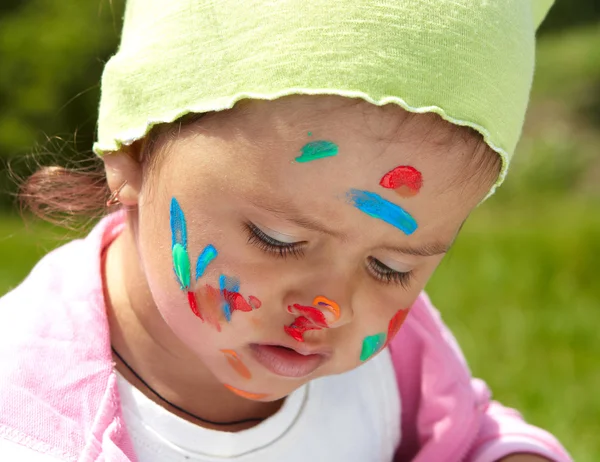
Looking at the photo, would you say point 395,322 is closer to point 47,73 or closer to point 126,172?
point 126,172

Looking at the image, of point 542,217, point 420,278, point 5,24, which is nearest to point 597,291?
point 542,217

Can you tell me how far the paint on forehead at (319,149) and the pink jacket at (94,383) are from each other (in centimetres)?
59

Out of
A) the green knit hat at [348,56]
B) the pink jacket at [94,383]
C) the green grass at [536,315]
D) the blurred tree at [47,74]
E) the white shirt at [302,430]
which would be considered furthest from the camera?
the blurred tree at [47,74]

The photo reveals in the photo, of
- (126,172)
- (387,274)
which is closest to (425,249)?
(387,274)

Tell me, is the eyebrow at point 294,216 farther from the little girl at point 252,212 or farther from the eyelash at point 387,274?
the eyelash at point 387,274

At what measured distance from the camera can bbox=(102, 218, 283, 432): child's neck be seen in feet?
5.84

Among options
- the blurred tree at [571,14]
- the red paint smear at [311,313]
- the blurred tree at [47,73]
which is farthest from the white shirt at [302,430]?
the blurred tree at [571,14]

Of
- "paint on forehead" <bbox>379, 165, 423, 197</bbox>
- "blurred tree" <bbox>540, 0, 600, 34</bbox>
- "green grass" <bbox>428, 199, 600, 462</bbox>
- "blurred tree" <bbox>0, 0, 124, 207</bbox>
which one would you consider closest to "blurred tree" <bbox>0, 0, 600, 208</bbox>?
"blurred tree" <bbox>0, 0, 124, 207</bbox>

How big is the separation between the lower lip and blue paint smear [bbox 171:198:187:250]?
0.74 feet

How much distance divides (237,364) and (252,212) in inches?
12.5

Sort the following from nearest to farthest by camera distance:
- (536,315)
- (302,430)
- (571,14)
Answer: (302,430) < (536,315) < (571,14)

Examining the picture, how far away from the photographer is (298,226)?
1.44 metres

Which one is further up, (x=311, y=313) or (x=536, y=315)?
(x=311, y=313)

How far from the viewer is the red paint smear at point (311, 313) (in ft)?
4.88
